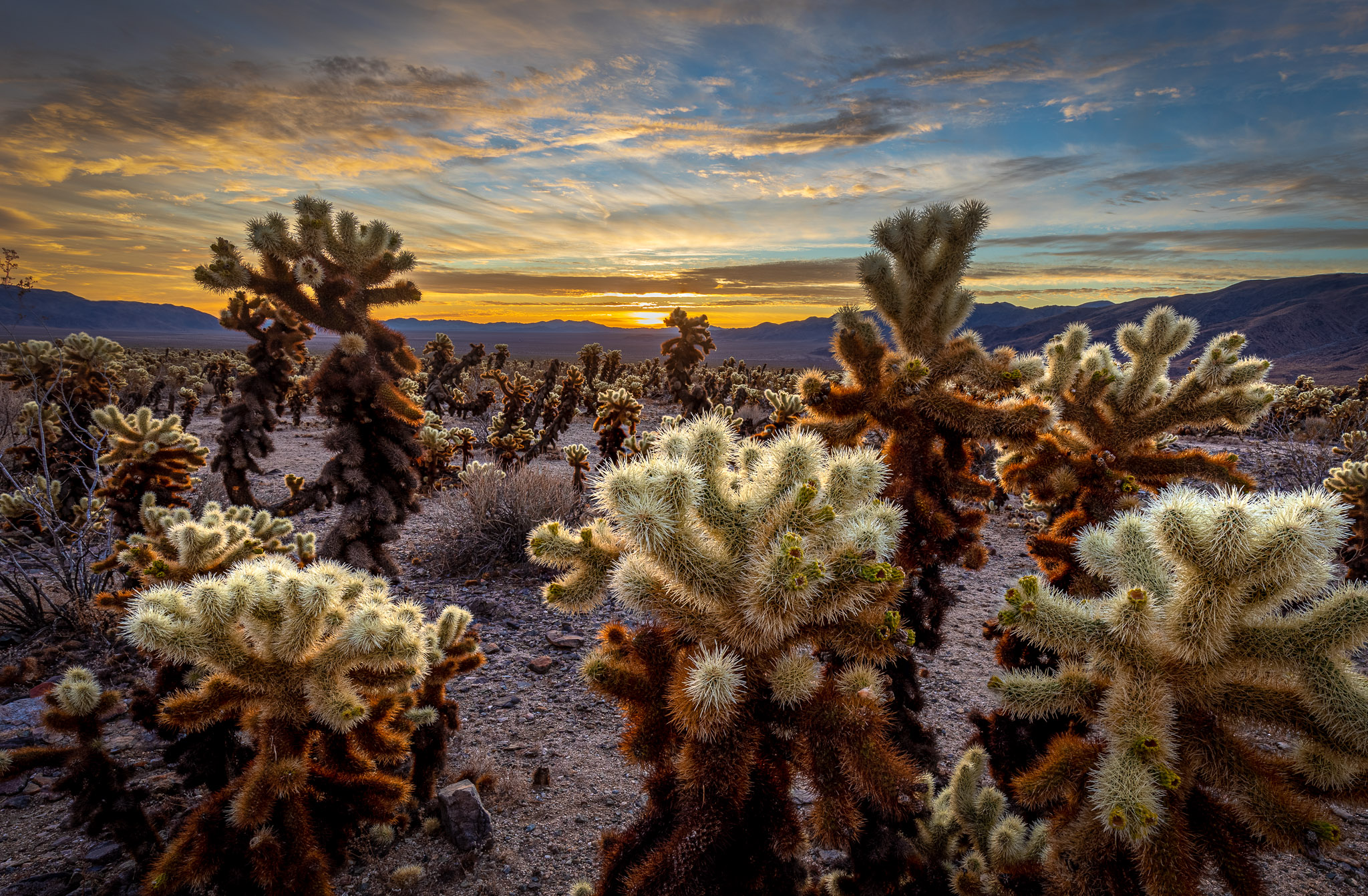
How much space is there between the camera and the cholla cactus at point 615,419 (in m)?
9.72

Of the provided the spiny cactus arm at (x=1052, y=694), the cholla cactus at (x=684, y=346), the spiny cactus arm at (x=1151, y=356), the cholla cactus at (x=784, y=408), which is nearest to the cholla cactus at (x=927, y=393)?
the spiny cactus arm at (x=1151, y=356)

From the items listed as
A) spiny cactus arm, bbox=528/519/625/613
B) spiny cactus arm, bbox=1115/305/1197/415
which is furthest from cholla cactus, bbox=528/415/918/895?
spiny cactus arm, bbox=1115/305/1197/415

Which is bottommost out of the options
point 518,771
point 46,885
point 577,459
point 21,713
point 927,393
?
point 518,771

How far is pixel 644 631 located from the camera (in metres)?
2.22

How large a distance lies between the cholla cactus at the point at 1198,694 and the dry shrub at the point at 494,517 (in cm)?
599

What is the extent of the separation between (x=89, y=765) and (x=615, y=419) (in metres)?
7.68

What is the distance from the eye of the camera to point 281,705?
7.98ft

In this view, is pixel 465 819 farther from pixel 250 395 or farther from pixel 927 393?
pixel 250 395

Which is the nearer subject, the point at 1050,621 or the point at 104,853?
the point at 1050,621

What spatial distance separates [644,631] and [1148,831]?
162 centimetres

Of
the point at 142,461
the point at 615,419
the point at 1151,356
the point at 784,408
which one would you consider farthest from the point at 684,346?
the point at 1151,356

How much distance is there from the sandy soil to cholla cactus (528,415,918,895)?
1.64m

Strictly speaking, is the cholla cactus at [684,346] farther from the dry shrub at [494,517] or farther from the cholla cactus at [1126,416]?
the cholla cactus at [1126,416]

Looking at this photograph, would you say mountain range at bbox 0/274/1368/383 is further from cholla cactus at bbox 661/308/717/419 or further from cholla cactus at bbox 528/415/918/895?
cholla cactus at bbox 661/308/717/419
